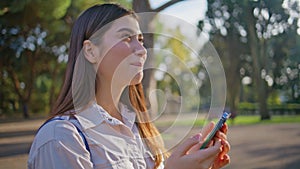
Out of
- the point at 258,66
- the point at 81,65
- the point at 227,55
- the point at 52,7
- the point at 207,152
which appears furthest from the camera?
the point at 227,55

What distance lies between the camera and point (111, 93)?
3.12ft

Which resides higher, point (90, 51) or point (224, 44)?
point (224, 44)

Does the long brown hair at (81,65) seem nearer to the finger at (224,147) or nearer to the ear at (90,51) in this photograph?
the ear at (90,51)

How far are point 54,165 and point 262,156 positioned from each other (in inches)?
261

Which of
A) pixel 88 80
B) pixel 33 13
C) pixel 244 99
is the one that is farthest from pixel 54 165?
pixel 244 99

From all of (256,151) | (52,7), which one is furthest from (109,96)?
(52,7)

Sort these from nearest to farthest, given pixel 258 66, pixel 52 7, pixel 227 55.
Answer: pixel 52 7, pixel 258 66, pixel 227 55

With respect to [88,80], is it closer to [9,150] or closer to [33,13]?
[9,150]

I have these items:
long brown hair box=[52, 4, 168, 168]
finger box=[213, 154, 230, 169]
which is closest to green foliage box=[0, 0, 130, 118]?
long brown hair box=[52, 4, 168, 168]

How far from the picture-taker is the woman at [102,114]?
752 millimetres

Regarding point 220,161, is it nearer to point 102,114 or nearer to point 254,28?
point 102,114

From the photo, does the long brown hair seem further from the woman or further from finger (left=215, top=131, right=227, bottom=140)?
finger (left=215, top=131, right=227, bottom=140)

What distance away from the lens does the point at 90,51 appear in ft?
2.91

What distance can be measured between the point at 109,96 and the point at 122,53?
0.45 ft
